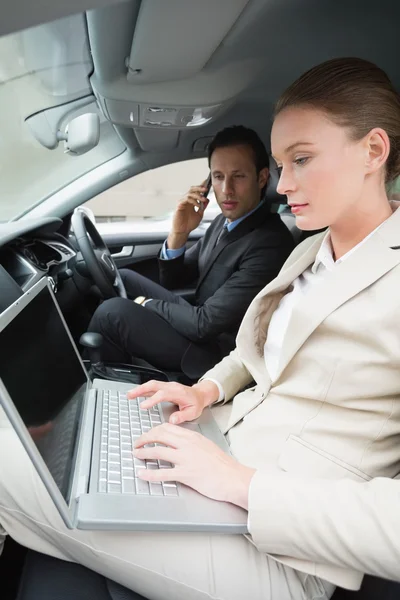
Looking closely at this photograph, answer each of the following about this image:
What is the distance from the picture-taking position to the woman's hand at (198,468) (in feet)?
2.47

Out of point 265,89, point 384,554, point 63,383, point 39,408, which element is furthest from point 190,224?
point 384,554

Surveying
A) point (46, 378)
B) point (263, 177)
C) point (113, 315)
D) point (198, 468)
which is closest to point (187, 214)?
point (263, 177)

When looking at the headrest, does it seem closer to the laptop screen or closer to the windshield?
the windshield

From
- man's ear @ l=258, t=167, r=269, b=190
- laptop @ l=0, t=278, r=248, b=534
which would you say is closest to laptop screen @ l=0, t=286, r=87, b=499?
laptop @ l=0, t=278, r=248, b=534

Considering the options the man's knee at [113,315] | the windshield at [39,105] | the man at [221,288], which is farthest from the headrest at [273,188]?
the man's knee at [113,315]

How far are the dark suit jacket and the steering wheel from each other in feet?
0.69

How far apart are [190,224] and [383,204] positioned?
4.64ft

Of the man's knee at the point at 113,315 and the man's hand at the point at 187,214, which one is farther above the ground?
the man's hand at the point at 187,214

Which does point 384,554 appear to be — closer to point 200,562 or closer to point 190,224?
point 200,562

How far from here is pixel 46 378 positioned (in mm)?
896

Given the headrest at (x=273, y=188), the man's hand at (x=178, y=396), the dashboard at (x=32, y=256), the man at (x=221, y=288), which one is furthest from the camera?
the headrest at (x=273, y=188)

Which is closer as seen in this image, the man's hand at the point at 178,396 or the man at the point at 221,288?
the man's hand at the point at 178,396

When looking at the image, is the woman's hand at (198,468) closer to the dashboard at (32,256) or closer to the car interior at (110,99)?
the car interior at (110,99)

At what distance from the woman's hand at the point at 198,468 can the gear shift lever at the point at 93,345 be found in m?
0.99
